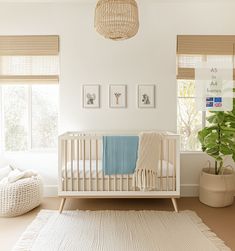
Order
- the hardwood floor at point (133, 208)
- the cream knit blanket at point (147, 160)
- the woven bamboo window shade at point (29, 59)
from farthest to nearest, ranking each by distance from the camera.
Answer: the woven bamboo window shade at point (29, 59) → the cream knit blanket at point (147, 160) → the hardwood floor at point (133, 208)

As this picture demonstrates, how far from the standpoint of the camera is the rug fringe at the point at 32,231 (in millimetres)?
2020

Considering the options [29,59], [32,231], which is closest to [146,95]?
[29,59]

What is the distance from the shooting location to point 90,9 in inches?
129

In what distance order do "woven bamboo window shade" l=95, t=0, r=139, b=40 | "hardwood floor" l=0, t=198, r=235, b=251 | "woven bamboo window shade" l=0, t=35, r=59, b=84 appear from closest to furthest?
"woven bamboo window shade" l=95, t=0, r=139, b=40
"hardwood floor" l=0, t=198, r=235, b=251
"woven bamboo window shade" l=0, t=35, r=59, b=84

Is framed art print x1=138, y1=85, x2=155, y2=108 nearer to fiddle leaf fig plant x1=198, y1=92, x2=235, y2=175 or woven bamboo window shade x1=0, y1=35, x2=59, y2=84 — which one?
fiddle leaf fig plant x1=198, y1=92, x2=235, y2=175

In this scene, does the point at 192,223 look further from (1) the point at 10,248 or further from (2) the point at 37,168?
(2) the point at 37,168

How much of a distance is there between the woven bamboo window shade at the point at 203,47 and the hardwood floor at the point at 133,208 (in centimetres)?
161

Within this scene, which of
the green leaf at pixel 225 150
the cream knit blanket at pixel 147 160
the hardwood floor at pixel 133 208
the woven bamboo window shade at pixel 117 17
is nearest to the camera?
the woven bamboo window shade at pixel 117 17

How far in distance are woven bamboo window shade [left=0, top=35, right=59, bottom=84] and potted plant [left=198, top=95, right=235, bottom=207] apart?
203 cm

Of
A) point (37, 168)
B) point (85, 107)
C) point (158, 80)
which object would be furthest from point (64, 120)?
point (158, 80)

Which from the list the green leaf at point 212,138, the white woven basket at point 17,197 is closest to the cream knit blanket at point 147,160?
the green leaf at point 212,138

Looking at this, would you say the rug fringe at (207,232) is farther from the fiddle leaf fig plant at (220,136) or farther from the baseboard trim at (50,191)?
the baseboard trim at (50,191)

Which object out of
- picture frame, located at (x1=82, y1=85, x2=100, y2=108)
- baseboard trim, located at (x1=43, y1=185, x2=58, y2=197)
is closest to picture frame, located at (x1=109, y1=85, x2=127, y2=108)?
picture frame, located at (x1=82, y1=85, x2=100, y2=108)

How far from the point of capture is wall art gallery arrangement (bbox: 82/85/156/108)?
3.30 m
